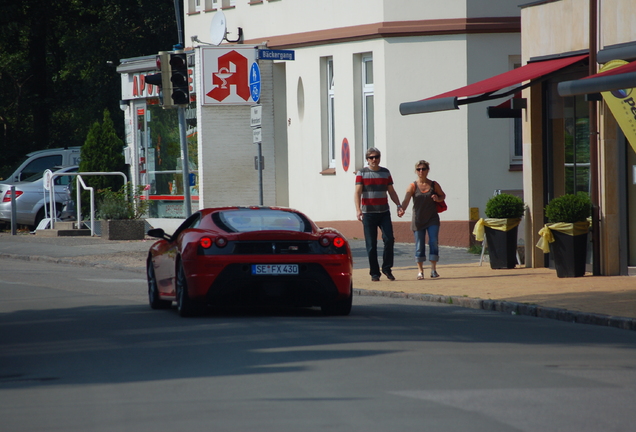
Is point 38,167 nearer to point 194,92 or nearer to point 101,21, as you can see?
point 194,92

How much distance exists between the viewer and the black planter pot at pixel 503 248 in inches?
698

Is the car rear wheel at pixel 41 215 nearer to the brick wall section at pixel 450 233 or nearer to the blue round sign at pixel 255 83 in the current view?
the brick wall section at pixel 450 233

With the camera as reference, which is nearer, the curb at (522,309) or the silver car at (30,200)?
the curb at (522,309)

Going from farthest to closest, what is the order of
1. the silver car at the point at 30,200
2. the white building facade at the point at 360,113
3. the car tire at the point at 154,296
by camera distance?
1. the silver car at the point at 30,200
2. the white building facade at the point at 360,113
3. the car tire at the point at 154,296

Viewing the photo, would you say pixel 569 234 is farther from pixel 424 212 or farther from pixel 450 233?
pixel 450 233

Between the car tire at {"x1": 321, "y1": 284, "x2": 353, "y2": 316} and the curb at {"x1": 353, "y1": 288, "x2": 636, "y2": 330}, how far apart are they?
2.01 meters

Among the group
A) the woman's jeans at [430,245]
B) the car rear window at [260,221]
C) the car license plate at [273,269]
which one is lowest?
the woman's jeans at [430,245]

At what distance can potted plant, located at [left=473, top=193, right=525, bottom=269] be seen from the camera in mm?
17688

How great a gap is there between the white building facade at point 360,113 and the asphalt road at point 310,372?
33.9 ft

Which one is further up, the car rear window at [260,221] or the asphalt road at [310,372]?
the car rear window at [260,221]

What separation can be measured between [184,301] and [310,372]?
3.90 metres

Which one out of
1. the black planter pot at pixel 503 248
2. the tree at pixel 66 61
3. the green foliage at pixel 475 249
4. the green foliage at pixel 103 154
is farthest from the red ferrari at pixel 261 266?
the tree at pixel 66 61

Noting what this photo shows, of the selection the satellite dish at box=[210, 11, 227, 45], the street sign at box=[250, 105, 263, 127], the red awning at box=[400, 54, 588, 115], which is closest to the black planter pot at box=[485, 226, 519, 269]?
the red awning at box=[400, 54, 588, 115]

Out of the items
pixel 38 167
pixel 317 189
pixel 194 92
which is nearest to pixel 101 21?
pixel 38 167
